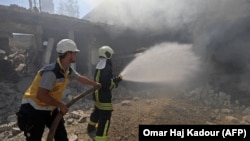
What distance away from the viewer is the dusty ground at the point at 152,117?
558cm

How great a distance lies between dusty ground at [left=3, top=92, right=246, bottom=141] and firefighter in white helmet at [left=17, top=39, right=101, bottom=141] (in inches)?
74.5

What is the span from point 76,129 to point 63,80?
279cm

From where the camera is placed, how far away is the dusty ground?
18.3 feet

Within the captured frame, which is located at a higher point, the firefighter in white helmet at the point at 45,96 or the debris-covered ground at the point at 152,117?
the firefighter in white helmet at the point at 45,96

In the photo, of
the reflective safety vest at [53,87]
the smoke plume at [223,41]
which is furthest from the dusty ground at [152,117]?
the reflective safety vest at [53,87]

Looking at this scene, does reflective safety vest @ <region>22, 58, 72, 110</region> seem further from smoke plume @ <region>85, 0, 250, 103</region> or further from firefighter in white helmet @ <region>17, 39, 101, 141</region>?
smoke plume @ <region>85, 0, 250, 103</region>

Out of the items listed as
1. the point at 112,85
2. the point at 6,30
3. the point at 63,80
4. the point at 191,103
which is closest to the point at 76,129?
the point at 112,85

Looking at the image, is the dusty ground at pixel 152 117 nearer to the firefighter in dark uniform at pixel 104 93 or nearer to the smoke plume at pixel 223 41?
the firefighter in dark uniform at pixel 104 93

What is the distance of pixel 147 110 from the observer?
7.11 metres

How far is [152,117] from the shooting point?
6.56 metres

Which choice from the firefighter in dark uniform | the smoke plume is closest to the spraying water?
the smoke plume

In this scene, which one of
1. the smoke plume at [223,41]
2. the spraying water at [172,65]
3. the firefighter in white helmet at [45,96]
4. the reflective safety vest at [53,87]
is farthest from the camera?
the spraying water at [172,65]

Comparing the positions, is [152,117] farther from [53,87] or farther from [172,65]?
[172,65]

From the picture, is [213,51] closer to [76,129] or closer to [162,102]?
[162,102]
